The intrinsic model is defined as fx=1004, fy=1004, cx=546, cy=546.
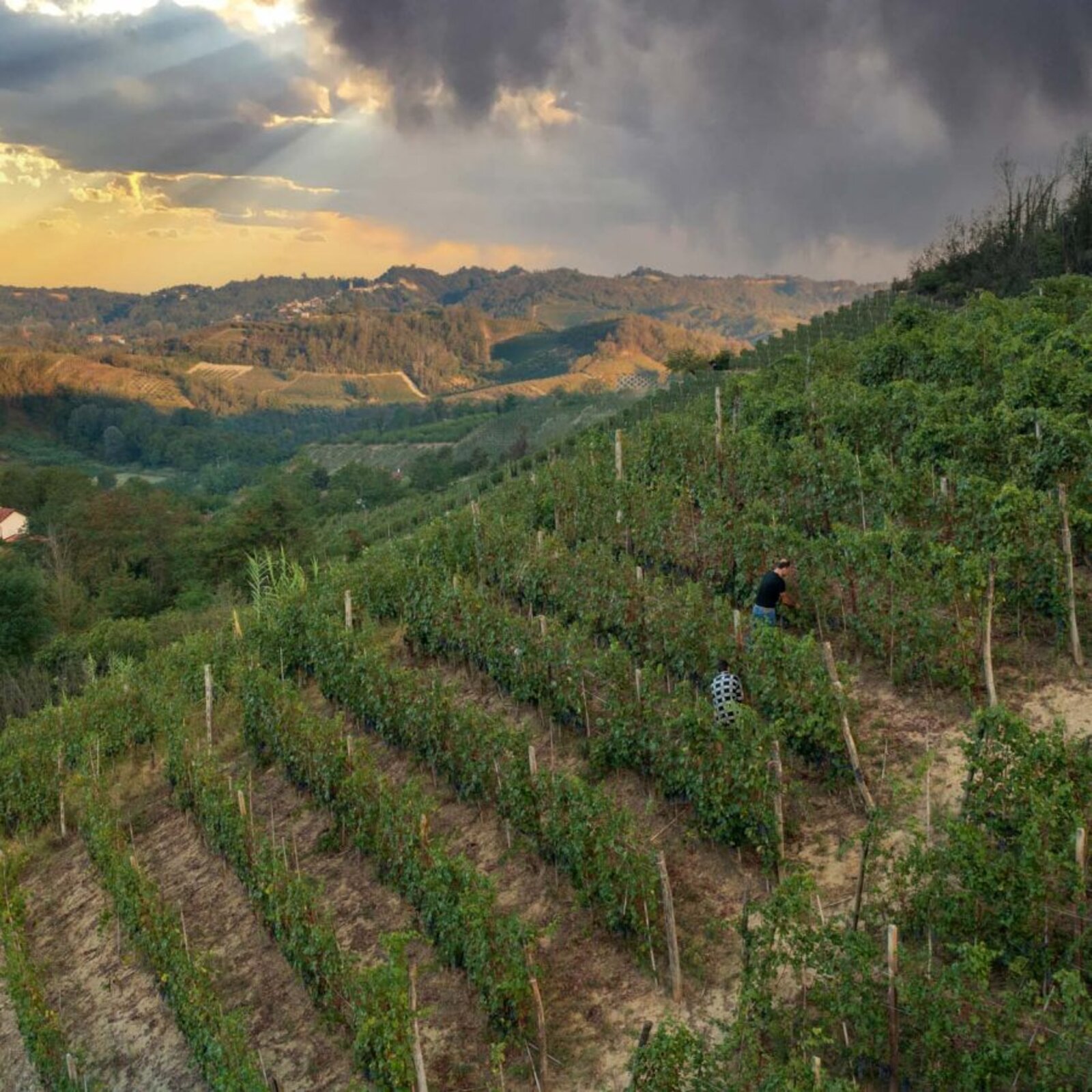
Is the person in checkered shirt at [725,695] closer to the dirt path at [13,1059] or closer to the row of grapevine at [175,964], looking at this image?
the row of grapevine at [175,964]

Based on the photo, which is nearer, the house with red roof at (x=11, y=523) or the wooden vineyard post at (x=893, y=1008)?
the wooden vineyard post at (x=893, y=1008)

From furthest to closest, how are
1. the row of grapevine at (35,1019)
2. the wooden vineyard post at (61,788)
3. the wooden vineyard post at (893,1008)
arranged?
the wooden vineyard post at (61,788)
the row of grapevine at (35,1019)
the wooden vineyard post at (893,1008)

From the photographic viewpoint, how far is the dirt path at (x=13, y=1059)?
413 inches

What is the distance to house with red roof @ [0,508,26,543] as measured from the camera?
7838 centimetres

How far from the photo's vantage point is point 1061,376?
15.4 meters

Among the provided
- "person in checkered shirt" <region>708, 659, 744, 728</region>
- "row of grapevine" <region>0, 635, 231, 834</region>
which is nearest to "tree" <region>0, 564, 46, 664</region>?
"row of grapevine" <region>0, 635, 231, 834</region>

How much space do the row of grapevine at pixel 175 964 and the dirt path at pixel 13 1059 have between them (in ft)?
4.85

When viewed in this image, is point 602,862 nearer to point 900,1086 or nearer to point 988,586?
point 900,1086

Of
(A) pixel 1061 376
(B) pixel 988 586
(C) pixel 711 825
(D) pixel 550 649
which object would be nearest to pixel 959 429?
(A) pixel 1061 376

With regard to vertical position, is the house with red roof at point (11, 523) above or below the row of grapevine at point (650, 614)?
below

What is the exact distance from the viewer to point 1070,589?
1072 centimetres

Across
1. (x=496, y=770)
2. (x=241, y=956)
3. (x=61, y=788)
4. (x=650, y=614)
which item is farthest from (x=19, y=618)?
(x=496, y=770)

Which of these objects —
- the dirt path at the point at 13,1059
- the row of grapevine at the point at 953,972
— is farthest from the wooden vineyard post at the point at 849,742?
the dirt path at the point at 13,1059

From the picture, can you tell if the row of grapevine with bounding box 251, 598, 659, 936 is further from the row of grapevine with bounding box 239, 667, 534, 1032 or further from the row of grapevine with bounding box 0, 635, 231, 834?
the row of grapevine with bounding box 0, 635, 231, 834
